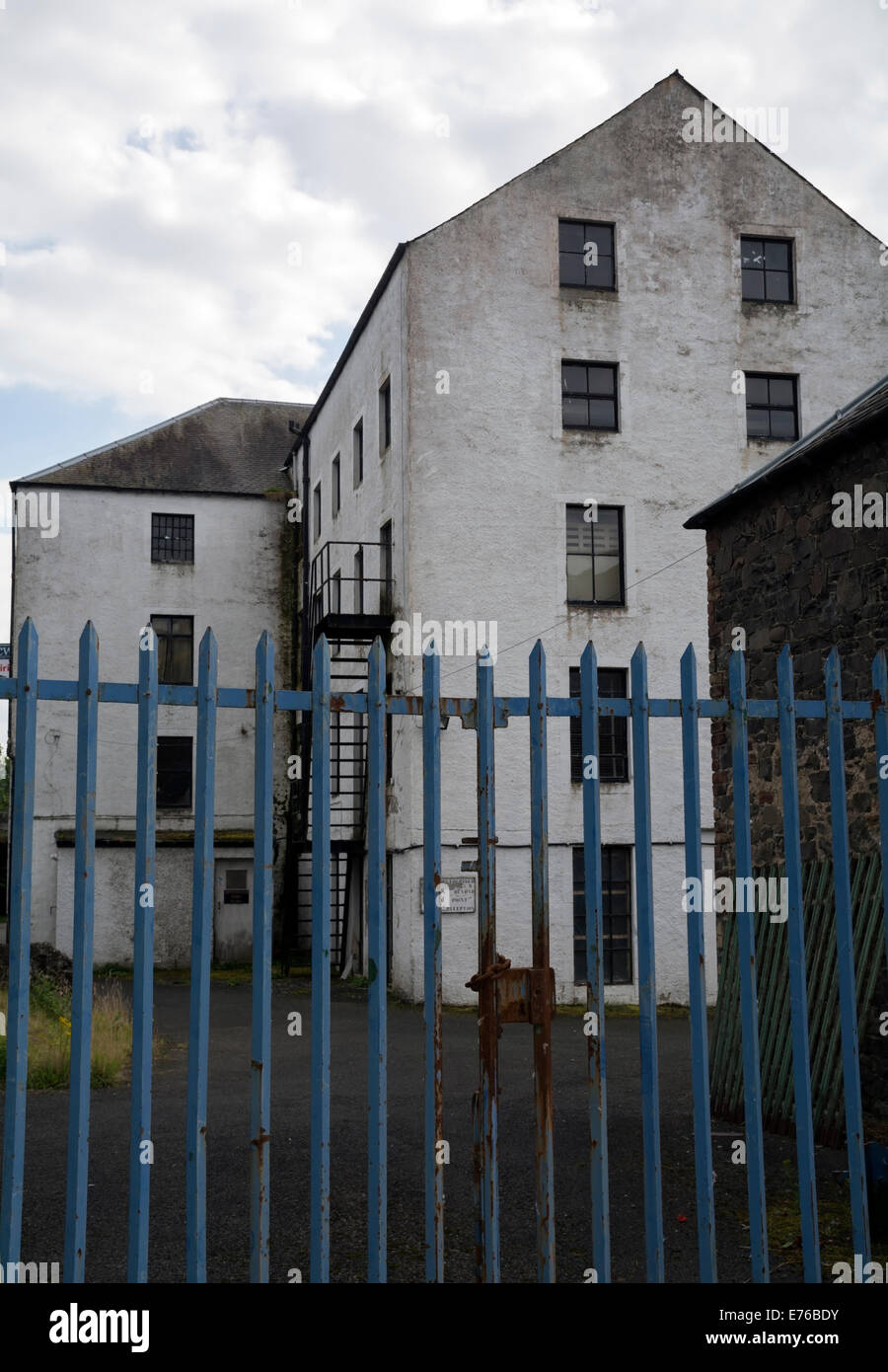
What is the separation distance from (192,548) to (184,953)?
29.7 ft

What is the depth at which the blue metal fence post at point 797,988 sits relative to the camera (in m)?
4.64

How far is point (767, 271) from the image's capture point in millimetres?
21281

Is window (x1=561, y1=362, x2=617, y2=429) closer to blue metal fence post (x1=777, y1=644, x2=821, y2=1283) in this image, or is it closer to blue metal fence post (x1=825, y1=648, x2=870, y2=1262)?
blue metal fence post (x1=825, y1=648, x2=870, y2=1262)

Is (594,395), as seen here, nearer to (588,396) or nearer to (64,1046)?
(588,396)

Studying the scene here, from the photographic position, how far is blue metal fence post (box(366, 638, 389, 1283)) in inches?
164

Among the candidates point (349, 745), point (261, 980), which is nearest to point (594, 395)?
point (349, 745)

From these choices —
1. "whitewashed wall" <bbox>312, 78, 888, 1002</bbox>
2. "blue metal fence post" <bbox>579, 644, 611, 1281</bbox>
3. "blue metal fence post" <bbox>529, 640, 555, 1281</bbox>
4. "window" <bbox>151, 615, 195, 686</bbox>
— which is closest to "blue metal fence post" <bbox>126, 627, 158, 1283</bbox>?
"blue metal fence post" <bbox>529, 640, 555, 1281</bbox>

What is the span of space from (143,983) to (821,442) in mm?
6774

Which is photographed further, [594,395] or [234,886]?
[234,886]

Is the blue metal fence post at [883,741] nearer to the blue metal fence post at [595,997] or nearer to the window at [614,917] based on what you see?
the blue metal fence post at [595,997]

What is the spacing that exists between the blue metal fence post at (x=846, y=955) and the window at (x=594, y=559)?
15174 millimetres

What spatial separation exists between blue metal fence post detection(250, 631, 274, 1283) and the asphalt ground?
1321 millimetres

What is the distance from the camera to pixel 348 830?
2316cm
